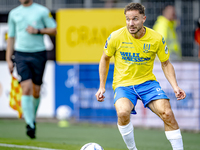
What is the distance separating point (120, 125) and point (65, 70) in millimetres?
5961

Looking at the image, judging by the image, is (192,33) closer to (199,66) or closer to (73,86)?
(199,66)

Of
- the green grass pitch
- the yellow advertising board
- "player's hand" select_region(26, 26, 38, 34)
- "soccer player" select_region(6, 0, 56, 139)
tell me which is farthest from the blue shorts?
the yellow advertising board

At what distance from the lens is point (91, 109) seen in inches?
419

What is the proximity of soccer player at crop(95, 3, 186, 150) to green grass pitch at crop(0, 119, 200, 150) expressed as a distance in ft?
4.15

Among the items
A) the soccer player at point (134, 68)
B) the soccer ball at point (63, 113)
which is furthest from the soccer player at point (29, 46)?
the soccer ball at point (63, 113)

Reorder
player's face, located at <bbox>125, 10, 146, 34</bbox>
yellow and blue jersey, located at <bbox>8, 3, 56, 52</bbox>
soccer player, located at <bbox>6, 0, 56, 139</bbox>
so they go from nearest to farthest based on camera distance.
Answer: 1. player's face, located at <bbox>125, 10, 146, 34</bbox>
2. soccer player, located at <bbox>6, 0, 56, 139</bbox>
3. yellow and blue jersey, located at <bbox>8, 3, 56, 52</bbox>

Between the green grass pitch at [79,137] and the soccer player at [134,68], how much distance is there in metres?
1.27

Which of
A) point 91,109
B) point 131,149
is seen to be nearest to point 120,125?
point 131,149

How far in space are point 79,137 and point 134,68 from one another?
2.82 metres

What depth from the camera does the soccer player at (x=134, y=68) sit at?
514 centimetres

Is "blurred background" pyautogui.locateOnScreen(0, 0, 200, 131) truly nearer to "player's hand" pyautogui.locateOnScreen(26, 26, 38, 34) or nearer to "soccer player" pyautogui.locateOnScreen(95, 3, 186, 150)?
"player's hand" pyautogui.locateOnScreen(26, 26, 38, 34)

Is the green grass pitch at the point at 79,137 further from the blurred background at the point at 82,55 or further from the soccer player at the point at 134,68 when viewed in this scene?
the soccer player at the point at 134,68

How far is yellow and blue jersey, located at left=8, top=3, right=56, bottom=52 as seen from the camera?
7457 mm

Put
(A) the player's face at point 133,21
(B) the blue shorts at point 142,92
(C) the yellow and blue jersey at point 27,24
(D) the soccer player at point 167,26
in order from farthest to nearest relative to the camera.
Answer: (D) the soccer player at point 167,26
(C) the yellow and blue jersey at point 27,24
(B) the blue shorts at point 142,92
(A) the player's face at point 133,21
